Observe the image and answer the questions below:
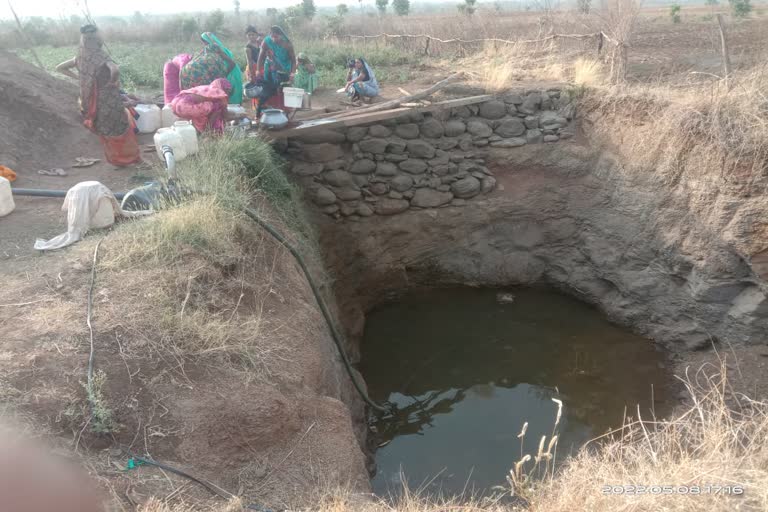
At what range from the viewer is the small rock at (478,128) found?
6579 mm

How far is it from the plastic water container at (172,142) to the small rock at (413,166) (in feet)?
8.41

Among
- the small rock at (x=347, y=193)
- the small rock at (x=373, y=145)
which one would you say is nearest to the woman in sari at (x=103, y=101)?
the small rock at (x=347, y=193)

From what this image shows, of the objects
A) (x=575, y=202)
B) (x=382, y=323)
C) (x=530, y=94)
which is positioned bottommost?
(x=382, y=323)

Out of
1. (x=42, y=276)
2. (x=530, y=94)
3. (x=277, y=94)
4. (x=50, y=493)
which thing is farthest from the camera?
(x=530, y=94)

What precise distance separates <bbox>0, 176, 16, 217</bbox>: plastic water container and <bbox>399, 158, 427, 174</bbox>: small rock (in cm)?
389

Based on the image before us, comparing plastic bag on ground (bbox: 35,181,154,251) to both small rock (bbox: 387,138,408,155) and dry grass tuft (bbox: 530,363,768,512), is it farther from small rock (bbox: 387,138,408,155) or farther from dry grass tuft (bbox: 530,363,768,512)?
dry grass tuft (bbox: 530,363,768,512)

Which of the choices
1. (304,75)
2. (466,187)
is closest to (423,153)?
(466,187)

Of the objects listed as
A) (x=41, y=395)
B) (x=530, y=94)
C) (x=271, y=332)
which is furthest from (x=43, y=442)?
(x=530, y=94)

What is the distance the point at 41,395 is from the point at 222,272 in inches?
53.2

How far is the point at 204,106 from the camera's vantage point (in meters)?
5.38

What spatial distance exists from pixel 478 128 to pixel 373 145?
4.44 feet

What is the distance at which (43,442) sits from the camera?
2.45 metres

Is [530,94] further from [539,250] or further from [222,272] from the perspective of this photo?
[222,272]

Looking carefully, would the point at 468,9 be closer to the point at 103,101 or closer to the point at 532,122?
the point at 532,122
